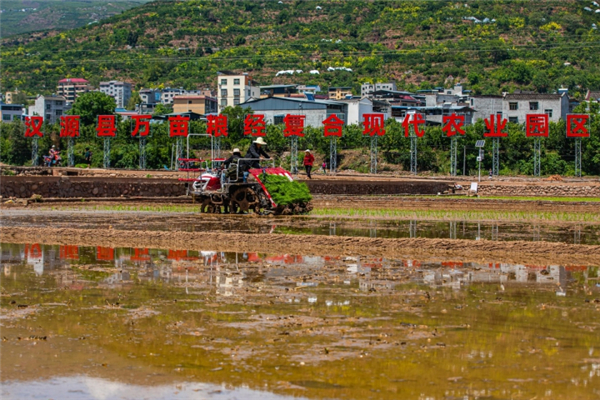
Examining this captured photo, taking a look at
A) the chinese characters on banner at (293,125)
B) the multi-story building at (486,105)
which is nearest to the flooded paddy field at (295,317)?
the chinese characters on banner at (293,125)

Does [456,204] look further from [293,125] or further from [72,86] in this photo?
[72,86]

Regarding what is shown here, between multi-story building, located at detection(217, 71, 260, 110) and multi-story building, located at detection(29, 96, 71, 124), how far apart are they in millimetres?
25152

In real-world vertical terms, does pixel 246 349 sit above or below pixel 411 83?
below

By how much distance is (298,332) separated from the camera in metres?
7.95

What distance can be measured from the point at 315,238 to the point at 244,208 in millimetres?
7680

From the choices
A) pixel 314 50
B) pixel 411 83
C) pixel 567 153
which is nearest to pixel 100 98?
pixel 567 153

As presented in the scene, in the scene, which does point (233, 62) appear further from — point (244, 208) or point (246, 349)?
point (246, 349)

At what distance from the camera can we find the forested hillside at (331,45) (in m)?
145

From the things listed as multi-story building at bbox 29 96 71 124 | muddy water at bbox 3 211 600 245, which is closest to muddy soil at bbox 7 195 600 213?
muddy water at bbox 3 211 600 245

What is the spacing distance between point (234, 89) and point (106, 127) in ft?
199

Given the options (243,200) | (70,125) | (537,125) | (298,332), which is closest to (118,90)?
(70,125)

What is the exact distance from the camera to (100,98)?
8844 centimetres

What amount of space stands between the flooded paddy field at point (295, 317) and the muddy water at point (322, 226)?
1882 millimetres

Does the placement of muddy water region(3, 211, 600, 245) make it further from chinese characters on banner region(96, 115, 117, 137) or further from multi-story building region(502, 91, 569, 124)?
multi-story building region(502, 91, 569, 124)
